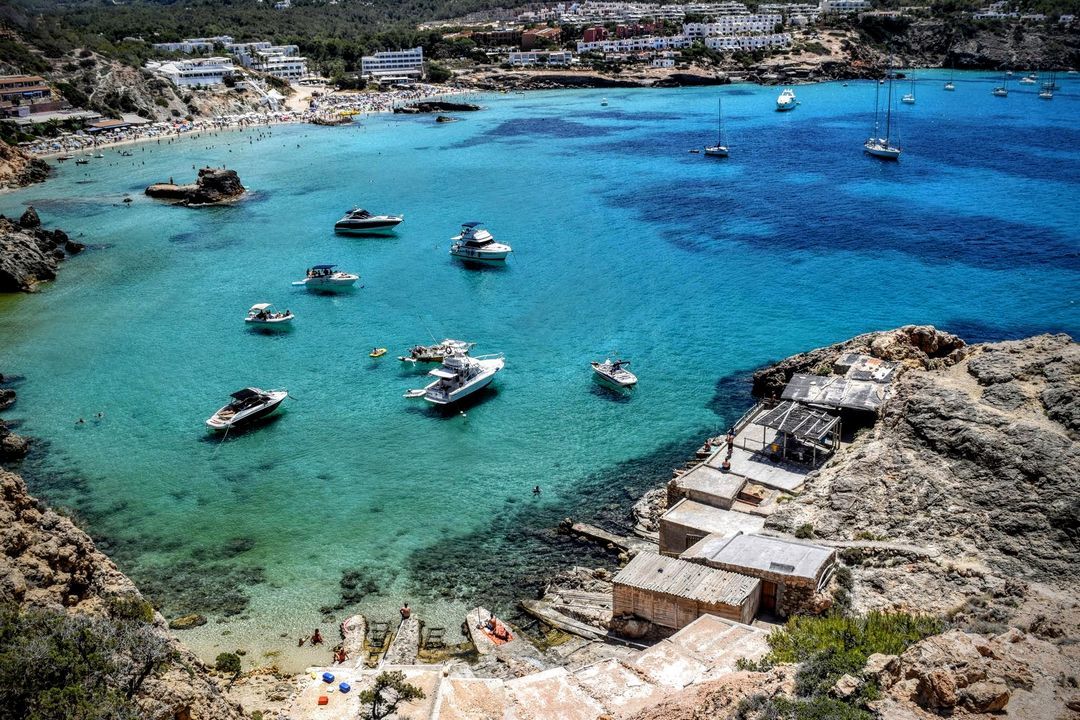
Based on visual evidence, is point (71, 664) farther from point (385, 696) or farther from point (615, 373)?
point (615, 373)

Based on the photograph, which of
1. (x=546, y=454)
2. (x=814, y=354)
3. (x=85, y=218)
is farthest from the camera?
(x=85, y=218)

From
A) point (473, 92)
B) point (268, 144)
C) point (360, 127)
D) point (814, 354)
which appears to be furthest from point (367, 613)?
point (473, 92)

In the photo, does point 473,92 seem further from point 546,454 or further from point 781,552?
point 781,552

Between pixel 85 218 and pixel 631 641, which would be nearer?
pixel 631 641

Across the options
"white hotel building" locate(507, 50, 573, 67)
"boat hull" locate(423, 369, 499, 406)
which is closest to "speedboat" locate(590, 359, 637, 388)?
"boat hull" locate(423, 369, 499, 406)

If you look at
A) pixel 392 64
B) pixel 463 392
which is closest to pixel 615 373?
pixel 463 392

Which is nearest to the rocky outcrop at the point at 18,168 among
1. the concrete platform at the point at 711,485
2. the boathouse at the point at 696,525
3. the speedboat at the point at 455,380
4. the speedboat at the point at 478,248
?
the speedboat at the point at 478,248

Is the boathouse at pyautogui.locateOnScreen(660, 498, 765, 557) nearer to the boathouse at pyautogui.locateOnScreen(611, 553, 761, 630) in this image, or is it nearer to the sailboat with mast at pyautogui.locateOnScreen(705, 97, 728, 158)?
the boathouse at pyautogui.locateOnScreen(611, 553, 761, 630)
